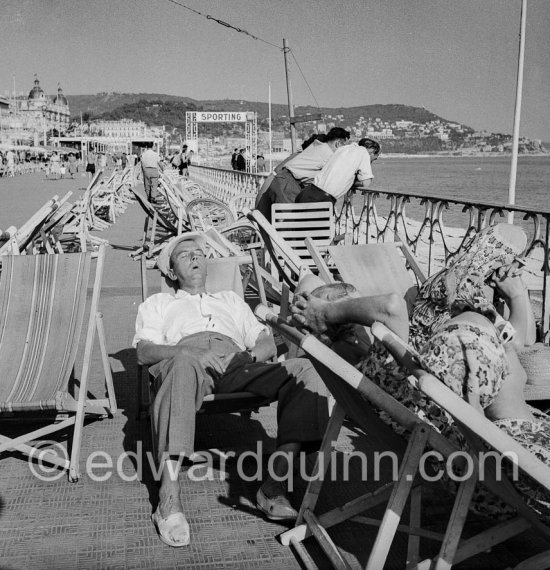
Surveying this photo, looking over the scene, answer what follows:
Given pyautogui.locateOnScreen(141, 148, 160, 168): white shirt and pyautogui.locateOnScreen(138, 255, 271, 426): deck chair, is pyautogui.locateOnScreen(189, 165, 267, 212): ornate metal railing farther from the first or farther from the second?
pyautogui.locateOnScreen(138, 255, 271, 426): deck chair

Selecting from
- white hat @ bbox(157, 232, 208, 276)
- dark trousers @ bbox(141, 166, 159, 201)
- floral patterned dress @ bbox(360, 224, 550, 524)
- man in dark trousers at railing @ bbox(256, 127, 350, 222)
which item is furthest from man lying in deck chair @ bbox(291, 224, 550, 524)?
dark trousers @ bbox(141, 166, 159, 201)

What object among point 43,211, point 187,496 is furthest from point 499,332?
point 43,211

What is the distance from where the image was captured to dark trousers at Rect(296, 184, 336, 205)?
22.8ft

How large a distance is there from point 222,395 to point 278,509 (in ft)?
1.86

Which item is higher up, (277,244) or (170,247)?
(170,247)

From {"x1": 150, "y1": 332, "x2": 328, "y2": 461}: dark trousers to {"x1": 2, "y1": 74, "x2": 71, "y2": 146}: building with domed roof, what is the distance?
126707 millimetres

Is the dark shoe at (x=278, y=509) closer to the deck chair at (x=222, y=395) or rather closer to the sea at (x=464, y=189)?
the deck chair at (x=222, y=395)

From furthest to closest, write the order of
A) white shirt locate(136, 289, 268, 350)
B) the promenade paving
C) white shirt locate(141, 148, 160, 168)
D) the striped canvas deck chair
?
white shirt locate(141, 148, 160, 168), the striped canvas deck chair, white shirt locate(136, 289, 268, 350), the promenade paving

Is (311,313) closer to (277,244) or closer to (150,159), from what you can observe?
(277,244)

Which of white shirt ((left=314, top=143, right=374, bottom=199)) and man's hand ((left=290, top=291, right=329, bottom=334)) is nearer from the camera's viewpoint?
man's hand ((left=290, top=291, right=329, bottom=334))

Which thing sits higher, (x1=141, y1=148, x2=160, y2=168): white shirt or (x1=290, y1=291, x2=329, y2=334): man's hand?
(x1=141, y1=148, x2=160, y2=168): white shirt

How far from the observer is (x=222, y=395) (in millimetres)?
3146

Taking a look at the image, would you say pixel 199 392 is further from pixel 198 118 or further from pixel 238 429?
pixel 198 118

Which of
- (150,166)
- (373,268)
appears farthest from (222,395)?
(150,166)
